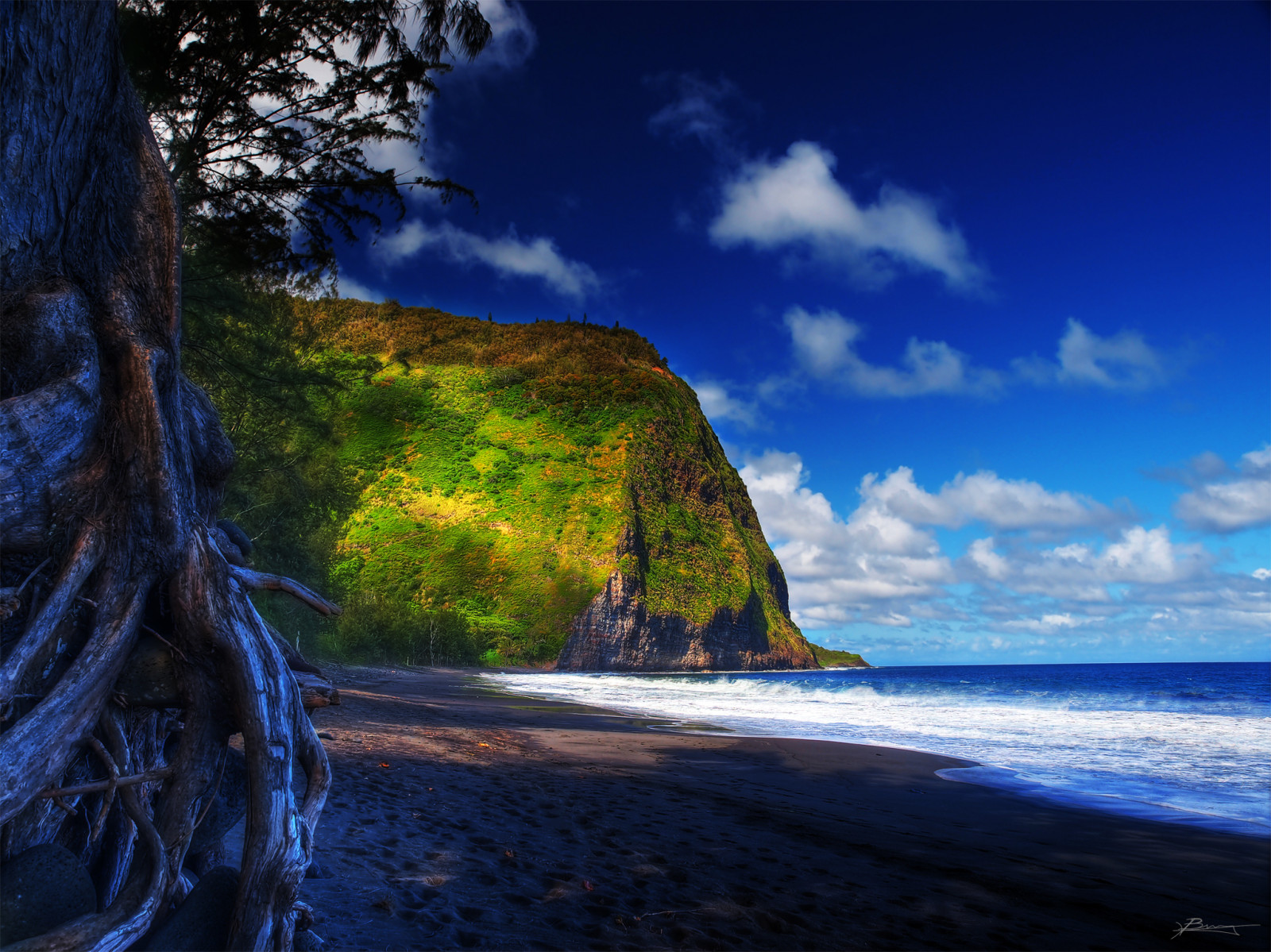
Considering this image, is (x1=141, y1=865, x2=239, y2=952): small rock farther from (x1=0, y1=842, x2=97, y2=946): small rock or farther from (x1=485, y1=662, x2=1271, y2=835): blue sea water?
(x1=485, y1=662, x2=1271, y2=835): blue sea water

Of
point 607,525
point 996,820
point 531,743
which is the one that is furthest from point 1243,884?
point 607,525

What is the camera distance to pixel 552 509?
70625 mm

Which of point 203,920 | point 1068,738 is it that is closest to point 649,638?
point 1068,738

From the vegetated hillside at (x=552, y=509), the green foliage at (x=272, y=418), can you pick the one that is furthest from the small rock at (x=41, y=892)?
the vegetated hillside at (x=552, y=509)

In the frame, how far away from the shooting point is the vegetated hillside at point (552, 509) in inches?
2427

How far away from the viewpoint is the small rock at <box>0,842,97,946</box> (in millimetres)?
2330

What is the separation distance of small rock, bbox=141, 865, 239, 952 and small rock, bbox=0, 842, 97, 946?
279 millimetres

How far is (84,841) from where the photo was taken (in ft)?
9.41

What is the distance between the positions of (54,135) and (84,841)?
2980 mm

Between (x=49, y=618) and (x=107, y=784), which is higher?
(x=49, y=618)

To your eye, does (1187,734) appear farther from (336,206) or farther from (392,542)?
(392,542)

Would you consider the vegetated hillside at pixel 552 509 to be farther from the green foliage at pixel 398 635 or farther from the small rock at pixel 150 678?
the small rock at pixel 150 678

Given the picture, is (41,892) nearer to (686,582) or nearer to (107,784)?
(107,784)

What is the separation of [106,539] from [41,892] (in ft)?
4.27
